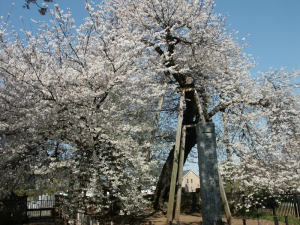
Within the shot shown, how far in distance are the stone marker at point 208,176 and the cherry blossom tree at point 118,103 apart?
6.28 feet

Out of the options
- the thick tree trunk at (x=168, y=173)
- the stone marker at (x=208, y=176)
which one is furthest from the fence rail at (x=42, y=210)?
the stone marker at (x=208, y=176)

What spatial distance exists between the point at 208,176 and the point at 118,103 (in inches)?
135

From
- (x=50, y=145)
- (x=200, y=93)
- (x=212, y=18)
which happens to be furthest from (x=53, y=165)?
(x=212, y=18)

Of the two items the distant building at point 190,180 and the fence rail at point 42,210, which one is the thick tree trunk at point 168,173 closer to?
the fence rail at point 42,210

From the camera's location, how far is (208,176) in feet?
18.2

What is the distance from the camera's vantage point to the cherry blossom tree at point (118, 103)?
5.18 metres

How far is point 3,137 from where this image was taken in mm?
5195

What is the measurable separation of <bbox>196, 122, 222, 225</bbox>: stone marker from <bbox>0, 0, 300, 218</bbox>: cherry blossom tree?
1.91 metres

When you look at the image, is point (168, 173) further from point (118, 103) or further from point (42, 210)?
point (42, 210)

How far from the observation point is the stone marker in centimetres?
535

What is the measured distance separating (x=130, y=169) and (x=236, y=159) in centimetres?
588

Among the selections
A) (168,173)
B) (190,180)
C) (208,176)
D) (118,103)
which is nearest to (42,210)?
(168,173)

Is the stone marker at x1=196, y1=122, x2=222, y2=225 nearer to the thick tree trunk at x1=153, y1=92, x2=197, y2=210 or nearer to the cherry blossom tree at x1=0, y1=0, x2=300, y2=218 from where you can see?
the cherry blossom tree at x1=0, y1=0, x2=300, y2=218

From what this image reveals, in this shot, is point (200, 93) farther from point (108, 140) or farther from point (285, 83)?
point (108, 140)
